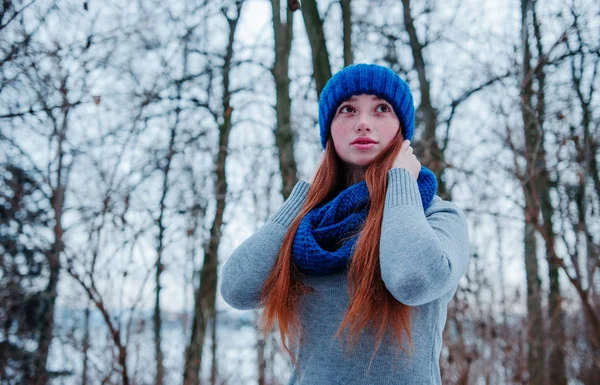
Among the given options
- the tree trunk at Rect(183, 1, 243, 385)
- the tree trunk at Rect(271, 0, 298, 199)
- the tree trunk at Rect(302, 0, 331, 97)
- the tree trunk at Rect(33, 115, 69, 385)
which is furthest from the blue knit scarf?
the tree trunk at Rect(183, 1, 243, 385)

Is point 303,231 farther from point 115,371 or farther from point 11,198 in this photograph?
point 11,198

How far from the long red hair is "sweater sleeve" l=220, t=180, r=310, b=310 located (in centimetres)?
2

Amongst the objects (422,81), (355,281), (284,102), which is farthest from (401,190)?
(422,81)

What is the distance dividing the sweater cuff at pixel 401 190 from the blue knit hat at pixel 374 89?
0.84ft

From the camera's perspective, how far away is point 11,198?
4.38 metres

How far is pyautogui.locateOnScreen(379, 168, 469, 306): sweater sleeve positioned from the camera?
1.14 m

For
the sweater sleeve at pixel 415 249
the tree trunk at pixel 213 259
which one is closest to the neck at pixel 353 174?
the sweater sleeve at pixel 415 249

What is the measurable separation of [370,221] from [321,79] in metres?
2.72

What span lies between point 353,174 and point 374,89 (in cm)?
27

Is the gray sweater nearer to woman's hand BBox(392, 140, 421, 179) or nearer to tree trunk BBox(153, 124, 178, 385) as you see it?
woman's hand BBox(392, 140, 421, 179)

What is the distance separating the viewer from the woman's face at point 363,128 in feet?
4.91

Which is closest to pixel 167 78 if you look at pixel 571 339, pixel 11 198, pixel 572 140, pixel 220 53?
pixel 220 53

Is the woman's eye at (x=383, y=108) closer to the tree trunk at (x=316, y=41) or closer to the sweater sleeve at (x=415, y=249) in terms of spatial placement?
the sweater sleeve at (x=415, y=249)

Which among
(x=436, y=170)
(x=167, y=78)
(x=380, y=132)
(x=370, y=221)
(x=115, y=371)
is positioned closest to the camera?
(x=370, y=221)
